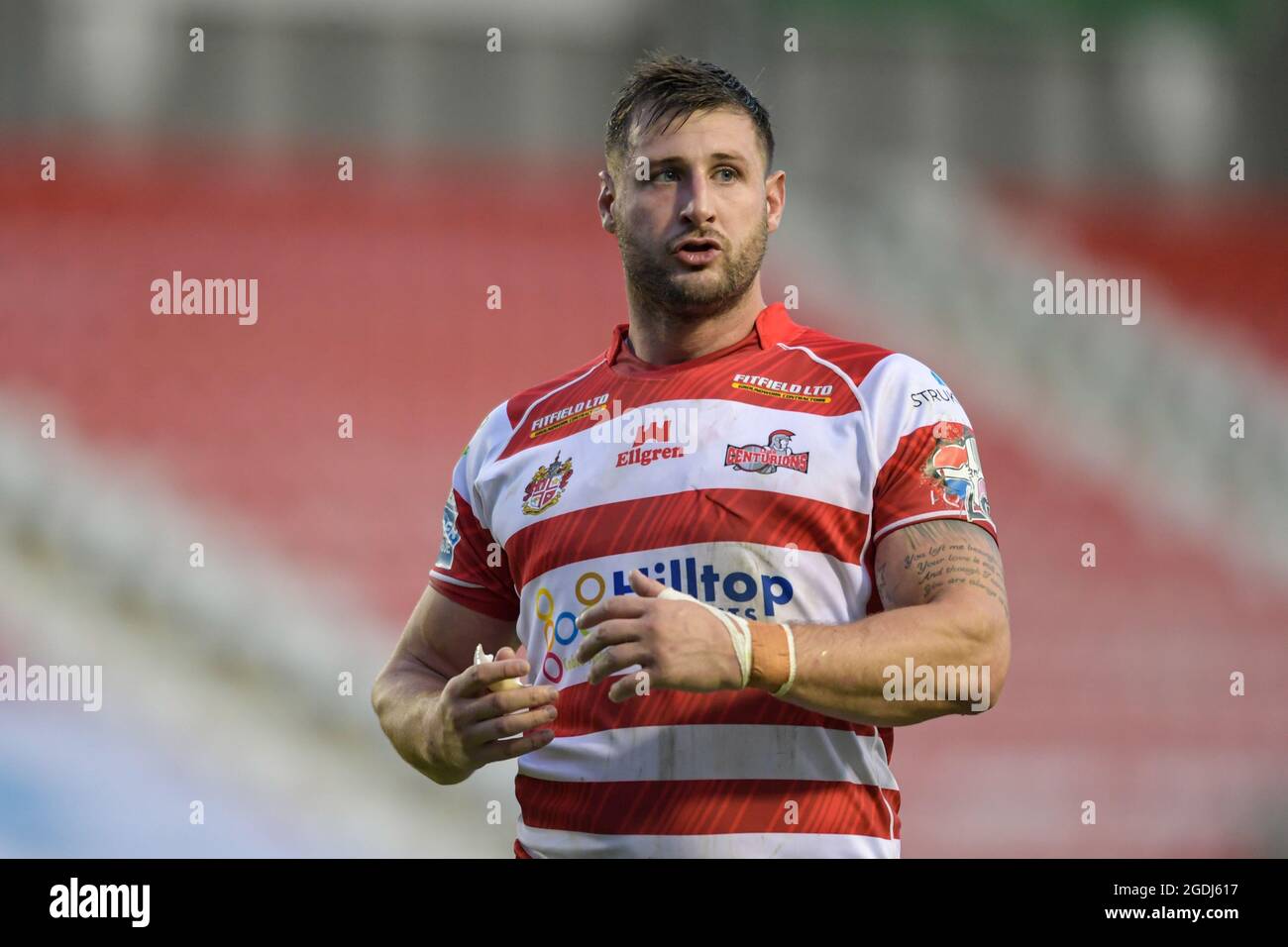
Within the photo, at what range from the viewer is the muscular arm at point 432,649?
2939 mm

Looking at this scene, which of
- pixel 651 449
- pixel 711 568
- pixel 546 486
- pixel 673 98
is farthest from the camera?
pixel 673 98

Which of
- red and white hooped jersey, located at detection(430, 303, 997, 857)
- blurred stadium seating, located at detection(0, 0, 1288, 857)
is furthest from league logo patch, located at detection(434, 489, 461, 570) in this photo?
blurred stadium seating, located at detection(0, 0, 1288, 857)

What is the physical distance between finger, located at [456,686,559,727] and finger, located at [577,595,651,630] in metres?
0.23

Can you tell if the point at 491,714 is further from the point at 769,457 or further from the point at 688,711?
the point at 769,457

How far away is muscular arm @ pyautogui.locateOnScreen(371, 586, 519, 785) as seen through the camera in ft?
9.64

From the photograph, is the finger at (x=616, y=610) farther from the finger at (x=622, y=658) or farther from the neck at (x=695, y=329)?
the neck at (x=695, y=329)

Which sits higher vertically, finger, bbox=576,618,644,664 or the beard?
the beard

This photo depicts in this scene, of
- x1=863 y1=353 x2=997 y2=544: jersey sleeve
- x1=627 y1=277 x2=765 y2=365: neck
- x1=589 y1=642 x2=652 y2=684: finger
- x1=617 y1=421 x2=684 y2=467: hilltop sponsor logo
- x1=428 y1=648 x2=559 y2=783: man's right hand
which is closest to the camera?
x1=589 y1=642 x2=652 y2=684: finger

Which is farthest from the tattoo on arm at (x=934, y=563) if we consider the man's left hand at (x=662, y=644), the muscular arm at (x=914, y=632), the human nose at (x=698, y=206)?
the human nose at (x=698, y=206)

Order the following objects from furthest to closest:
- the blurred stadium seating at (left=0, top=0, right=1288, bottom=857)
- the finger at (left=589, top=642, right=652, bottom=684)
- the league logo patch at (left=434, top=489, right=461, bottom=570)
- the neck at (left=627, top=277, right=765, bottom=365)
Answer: the blurred stadium seating at (left=0, top=0, right=1288, bottom=857)
the league logo patch at (left=434, top=489, right=461, bottom=570)
the neck at (left=627, top=277, right=765, bottom=365)
the finger at (left=589, top=642, right=652, bottom=684)

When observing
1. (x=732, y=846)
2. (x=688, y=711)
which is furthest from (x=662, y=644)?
(x=732, y=846)

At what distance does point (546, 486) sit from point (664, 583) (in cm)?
37

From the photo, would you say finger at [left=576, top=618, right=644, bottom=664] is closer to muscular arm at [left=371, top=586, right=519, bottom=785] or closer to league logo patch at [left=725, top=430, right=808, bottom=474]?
league logo patch at [left=725, top=430, right=808, bottom=474]

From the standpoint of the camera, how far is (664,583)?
102 inches
